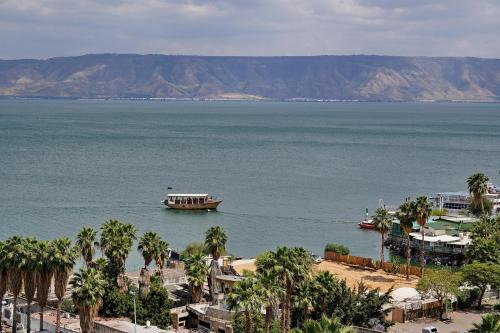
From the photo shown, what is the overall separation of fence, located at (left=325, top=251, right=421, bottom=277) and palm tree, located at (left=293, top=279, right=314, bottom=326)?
936 inches

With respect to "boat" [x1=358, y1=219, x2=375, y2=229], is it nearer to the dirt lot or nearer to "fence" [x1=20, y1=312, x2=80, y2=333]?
the dirt lot

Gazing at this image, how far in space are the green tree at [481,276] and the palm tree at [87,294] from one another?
2626 centimetres

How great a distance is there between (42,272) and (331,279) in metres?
16.3

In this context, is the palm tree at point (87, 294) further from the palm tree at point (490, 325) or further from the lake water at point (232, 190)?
the lake water at point (232, 190)

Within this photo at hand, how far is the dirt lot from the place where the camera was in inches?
2584

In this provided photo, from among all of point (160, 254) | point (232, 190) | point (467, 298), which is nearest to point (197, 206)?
point (232, 190)

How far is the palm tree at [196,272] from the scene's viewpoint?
54.8 m

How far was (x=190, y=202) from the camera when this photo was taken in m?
119

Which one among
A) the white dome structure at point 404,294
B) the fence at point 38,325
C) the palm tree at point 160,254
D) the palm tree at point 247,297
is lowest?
the fence at point 38,325

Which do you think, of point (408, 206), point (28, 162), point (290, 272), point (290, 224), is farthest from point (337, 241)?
point (28, 162)

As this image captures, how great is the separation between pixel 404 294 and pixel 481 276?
5292mm

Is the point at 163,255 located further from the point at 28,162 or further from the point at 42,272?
the point at 28,162

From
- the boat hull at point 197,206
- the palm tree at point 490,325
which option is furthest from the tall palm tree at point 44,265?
the boat hull at point 197,206

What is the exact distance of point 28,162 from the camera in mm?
175375
